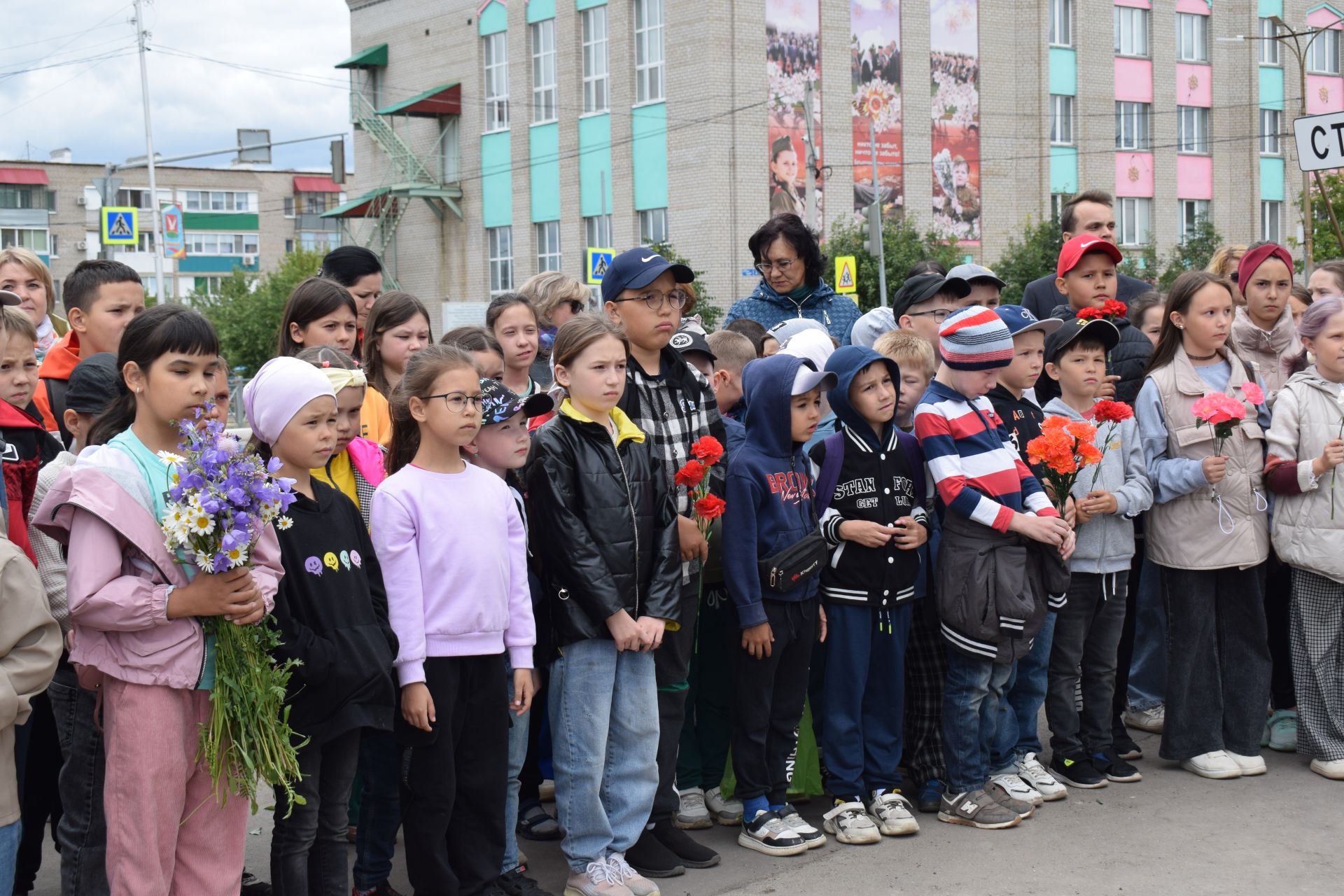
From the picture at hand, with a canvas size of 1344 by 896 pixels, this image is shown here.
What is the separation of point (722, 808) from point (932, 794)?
3.18ft

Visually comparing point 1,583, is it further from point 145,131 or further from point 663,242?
point 145,131

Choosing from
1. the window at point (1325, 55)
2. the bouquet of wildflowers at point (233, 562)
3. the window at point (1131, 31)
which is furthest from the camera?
the window at point (1325, 55)

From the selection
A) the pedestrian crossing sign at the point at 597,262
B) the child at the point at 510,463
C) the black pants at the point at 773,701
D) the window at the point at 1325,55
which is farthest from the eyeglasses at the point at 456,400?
the window at the point at 1325,55

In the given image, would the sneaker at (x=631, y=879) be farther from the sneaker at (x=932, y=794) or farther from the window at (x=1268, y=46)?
the window at (x=1268, y=46)

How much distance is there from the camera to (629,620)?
4707mm

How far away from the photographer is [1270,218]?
4025cm

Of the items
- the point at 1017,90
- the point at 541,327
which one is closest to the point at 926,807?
the point at 541,327

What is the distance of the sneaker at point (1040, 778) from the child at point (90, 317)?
452cm

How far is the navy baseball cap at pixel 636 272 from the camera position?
5.16m

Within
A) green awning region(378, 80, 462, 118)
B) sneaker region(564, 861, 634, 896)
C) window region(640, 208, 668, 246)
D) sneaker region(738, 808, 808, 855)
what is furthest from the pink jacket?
green awning region(378, 80, 462, 118)

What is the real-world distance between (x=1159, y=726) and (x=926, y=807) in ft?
6.24

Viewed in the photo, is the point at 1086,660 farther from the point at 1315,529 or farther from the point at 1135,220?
the point at 1135,220

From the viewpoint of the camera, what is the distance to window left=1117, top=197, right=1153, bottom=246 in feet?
123

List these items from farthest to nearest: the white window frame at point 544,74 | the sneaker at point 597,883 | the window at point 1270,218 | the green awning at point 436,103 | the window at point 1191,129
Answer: the window at point 1270,218 < the green awning at point 436,103 < the window at point 1191,129 < the white window frame at point 544,74 < the sneaker at point 597,883
